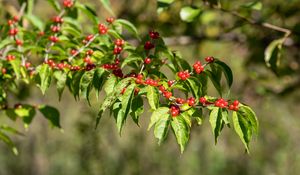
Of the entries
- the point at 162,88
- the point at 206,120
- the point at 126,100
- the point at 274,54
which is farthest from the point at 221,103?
the point at 206,120

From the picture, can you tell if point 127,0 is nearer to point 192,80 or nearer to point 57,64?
point 57,64

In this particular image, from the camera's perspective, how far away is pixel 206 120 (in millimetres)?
12547

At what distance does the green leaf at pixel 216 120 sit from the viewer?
2297mm

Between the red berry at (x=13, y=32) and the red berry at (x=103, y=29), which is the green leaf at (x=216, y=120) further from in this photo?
the red berry at (x=13, y=32)

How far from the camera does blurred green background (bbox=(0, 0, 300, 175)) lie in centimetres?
586

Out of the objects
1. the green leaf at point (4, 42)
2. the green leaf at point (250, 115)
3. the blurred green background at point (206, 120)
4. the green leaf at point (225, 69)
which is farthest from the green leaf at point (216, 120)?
the blurred green background at point (206, 120)

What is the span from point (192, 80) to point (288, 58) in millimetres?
4681

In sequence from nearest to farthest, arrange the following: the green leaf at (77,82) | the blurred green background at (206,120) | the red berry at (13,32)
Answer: the green leaf at (77,82) < the red berry at (13,32) < the blurred green background at (206,120)

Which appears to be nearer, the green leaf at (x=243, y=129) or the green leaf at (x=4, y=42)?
the green leaf at (x=243, y=129)

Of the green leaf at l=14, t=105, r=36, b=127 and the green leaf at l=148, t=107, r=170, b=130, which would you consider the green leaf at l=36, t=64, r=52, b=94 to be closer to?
the green leaf at l=14, t=105, r=36, b=127

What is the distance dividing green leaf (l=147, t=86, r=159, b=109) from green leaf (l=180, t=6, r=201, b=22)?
1788 mm

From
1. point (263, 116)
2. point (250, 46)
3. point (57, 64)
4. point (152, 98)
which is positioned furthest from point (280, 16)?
point (263, 116)

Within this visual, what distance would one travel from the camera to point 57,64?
3162mm

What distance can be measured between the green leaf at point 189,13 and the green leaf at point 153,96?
1.79 meters
